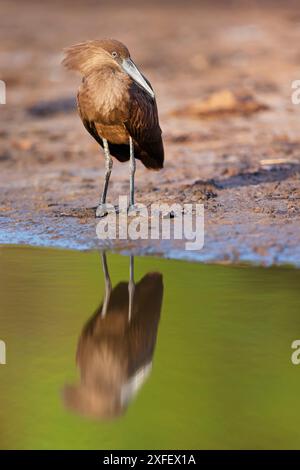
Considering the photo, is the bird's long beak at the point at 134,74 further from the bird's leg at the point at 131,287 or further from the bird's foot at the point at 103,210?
the bird's leg at the point at 131,287

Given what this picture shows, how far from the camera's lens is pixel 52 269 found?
746 centimetres

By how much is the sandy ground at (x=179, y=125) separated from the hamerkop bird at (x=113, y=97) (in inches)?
30.9

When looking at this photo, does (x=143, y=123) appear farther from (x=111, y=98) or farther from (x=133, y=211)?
(x=133, y=211)

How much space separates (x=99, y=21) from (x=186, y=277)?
43.0 ft

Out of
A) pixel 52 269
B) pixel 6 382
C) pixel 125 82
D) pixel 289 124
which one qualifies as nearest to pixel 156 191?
pixel 125 82

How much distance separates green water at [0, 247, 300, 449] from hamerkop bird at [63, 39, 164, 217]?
1153 millimetres

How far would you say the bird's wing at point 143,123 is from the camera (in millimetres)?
8039

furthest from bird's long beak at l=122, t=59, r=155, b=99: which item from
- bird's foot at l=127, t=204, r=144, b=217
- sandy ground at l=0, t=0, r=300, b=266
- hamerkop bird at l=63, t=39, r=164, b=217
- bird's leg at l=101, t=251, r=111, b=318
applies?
bird's leg at l=101, t=251, r=111, b=318

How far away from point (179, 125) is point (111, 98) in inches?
189

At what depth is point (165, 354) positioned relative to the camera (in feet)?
18.7

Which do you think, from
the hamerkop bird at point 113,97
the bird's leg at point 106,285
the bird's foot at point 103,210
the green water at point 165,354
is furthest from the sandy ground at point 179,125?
the hamerkop bird at point 113,97
